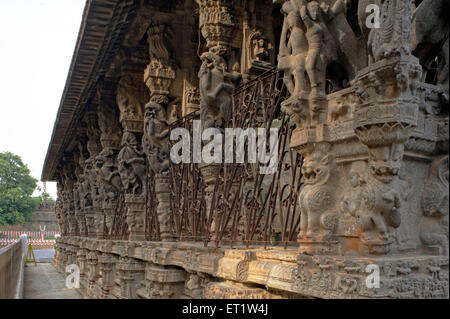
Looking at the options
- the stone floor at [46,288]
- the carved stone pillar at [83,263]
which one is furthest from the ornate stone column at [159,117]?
the carved stone pillar at [83,263]

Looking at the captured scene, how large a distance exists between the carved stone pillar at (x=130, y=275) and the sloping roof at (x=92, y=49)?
376 centimetres

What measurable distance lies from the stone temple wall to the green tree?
44.4 metres

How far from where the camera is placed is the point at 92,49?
8438mm

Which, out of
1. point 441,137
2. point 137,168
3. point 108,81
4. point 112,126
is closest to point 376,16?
point 441,137

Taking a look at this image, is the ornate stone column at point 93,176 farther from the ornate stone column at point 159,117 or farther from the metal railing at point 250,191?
the metal railing at point 250,191

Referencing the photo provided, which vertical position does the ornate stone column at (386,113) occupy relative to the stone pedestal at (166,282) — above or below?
above

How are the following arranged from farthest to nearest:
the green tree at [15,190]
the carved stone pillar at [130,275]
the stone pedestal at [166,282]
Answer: the green tree at [15,190] < the carved stone pillar at [130,275] < the stone pedestal at [166,282]

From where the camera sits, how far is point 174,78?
27.0 ft

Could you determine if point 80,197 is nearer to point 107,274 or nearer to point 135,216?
point 107,274

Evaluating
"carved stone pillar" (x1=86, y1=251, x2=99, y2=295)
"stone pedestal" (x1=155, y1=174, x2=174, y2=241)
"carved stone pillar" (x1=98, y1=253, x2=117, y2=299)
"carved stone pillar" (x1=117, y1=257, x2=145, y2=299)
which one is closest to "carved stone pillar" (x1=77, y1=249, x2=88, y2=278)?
"carved stone pillar" (x1=86, y1=251, x2=99, y2=295)

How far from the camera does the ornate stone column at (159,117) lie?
797 cm

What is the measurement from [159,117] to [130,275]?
2.93 m

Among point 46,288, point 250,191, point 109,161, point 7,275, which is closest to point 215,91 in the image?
point 250,191

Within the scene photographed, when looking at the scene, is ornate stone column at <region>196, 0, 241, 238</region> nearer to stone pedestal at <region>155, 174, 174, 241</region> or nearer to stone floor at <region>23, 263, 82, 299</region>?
stone pedestal at <region>155, 174, 174, 241</region>
